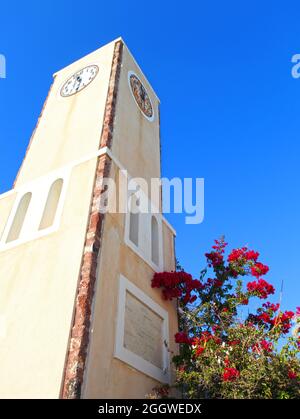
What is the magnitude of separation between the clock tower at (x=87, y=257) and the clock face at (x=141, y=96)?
46 centimetres

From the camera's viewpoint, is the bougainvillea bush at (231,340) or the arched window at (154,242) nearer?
the bougainvillea bush at (231,340)

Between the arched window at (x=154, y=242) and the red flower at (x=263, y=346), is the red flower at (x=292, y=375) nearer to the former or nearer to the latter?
the red flower at (x=263, y=346)

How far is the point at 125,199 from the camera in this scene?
29.5 feet

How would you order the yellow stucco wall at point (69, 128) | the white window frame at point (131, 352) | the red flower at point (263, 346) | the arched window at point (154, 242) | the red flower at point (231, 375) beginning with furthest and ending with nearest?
1. the yellow stucco wall at point (69, 128)
2. the arched window at point (154, 242)
3. the white window frame at point (131, 352)
4. the red flower at point (263, 346)
5. the red flower at point (231, 375)

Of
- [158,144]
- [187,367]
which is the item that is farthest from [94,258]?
[158,144]

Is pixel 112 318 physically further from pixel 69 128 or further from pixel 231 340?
pixel 69 128

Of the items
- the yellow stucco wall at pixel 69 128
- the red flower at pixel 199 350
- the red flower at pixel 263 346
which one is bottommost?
the red flower at pixel 263 346

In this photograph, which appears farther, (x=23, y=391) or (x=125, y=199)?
(x=125, y=199)

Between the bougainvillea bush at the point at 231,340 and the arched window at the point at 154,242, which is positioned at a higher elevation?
the arched window at the point at 154,242

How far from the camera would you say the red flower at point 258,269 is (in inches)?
348

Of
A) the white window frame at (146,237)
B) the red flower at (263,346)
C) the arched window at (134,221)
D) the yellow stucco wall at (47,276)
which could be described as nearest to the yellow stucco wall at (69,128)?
the yellow stucco wall at (47,276)

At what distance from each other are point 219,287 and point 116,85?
6.70 meters

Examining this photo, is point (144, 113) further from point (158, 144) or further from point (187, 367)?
point (187, 367)

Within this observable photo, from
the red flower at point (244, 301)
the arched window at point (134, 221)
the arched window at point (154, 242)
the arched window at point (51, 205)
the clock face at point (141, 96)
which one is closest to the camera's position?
the red flower at point (244, 301)
